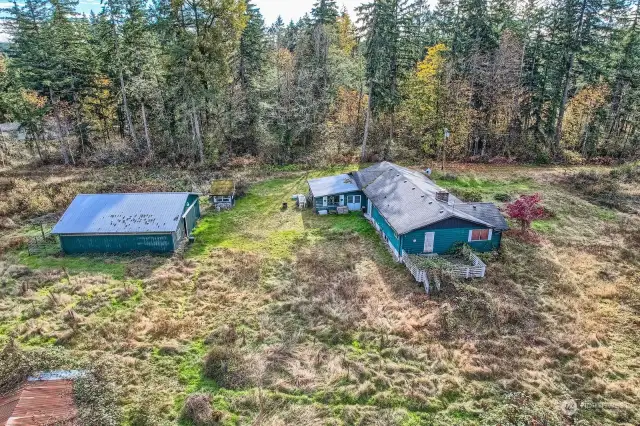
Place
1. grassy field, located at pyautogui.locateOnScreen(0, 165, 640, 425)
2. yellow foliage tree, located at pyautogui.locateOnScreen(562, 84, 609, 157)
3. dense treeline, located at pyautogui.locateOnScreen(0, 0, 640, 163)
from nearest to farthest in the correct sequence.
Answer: grassy field, located at pyautogui.locateOnScreen(0, 165, 640, 425)
dense treeline, located at pyautogui.locateOnScreen(0, 0, 640, 163)
yellow foliage tree, located at pyautogui.locateOnScreen(562, 84, 609, 157)

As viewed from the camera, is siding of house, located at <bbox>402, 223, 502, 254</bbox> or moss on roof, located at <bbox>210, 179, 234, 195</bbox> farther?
moss on roof, located at <bbox>210, 179, 234, 195</bbox>

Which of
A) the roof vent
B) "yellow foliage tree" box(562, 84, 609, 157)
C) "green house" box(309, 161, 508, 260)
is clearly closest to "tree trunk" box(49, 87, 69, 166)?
"green house" box(309, 161, 508, 260)

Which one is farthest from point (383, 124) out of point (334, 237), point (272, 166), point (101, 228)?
point (101, 228)

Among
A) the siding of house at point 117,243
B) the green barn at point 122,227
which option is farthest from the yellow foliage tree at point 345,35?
the siding of house at point 117,243

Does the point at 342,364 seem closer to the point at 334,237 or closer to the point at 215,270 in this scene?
the point at 215,270

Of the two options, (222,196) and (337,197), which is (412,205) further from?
(222,196)

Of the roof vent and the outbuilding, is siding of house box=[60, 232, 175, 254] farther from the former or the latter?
the roof vent
